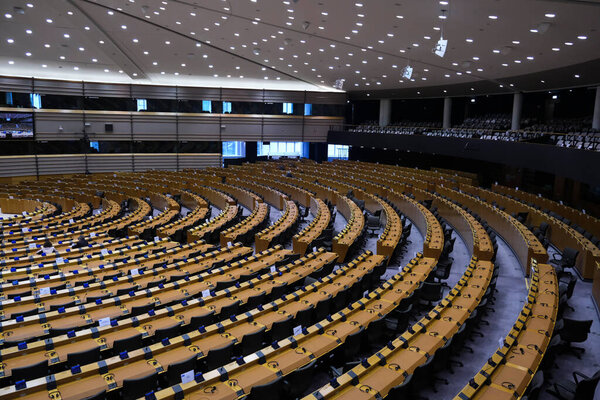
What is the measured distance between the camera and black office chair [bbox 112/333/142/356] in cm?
Result: 707

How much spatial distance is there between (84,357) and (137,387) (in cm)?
127

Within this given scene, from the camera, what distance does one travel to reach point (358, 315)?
27.2ft

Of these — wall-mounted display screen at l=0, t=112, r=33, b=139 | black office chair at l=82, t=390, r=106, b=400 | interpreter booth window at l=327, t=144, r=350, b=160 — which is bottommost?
black office chair at l=82, t=390, r=106, b=400

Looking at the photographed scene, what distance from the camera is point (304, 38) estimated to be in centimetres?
1711

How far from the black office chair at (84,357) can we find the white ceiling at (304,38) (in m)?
9.84

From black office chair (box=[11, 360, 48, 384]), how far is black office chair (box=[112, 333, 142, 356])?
0.98m

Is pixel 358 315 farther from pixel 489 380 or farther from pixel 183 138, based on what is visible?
pixel 183 138

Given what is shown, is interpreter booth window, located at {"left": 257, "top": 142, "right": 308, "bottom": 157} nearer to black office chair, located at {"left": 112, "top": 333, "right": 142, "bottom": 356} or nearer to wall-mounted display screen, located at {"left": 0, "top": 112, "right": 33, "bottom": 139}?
wall-mounted display screen, located at {"left": 0, "top": 112, "right": 33, "bottom": 139}

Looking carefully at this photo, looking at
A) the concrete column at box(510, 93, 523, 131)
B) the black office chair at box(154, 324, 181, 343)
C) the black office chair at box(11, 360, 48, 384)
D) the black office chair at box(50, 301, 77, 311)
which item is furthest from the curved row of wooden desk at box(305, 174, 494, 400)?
the concrete column at box(510, 93, 523, 131)

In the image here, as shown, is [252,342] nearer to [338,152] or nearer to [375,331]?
[375,331]

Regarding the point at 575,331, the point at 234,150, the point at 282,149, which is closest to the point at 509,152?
the point at 575,331

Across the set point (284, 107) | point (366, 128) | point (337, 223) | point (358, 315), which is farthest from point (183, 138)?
point (358, 315)

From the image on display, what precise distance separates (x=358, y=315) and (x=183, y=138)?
27880 mm

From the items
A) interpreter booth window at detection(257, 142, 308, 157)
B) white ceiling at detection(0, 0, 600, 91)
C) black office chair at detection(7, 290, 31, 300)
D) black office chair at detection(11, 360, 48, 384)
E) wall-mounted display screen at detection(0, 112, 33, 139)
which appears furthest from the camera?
interpreter booth window at detection(257, 142, 308, 157)
